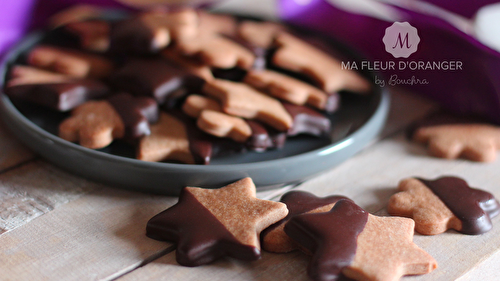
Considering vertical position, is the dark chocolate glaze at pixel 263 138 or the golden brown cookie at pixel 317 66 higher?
the golden brown cookie at pixel 317 66

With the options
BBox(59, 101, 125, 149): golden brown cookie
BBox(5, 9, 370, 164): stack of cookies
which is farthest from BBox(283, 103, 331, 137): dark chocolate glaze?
BBox(59, 101, 125, 149): golden brown cookie

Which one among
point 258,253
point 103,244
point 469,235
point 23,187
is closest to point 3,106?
point 23,187

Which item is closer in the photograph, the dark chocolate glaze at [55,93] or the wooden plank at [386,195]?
the wooden plank at [386,195]

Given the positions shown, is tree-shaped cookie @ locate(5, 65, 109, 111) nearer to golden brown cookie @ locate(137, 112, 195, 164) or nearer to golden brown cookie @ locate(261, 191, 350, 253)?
golden brown cookie @ locate(137, 112, 195, 164)

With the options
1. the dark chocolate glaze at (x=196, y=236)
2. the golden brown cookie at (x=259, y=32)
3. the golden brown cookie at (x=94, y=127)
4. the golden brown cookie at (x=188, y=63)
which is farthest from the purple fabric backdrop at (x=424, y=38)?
the dark chocolate glaze at (x=196, y=236)

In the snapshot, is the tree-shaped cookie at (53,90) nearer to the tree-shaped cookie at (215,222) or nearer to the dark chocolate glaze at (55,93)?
the dark chocolate glaze at (55,93)

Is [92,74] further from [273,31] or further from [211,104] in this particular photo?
[273,31]
